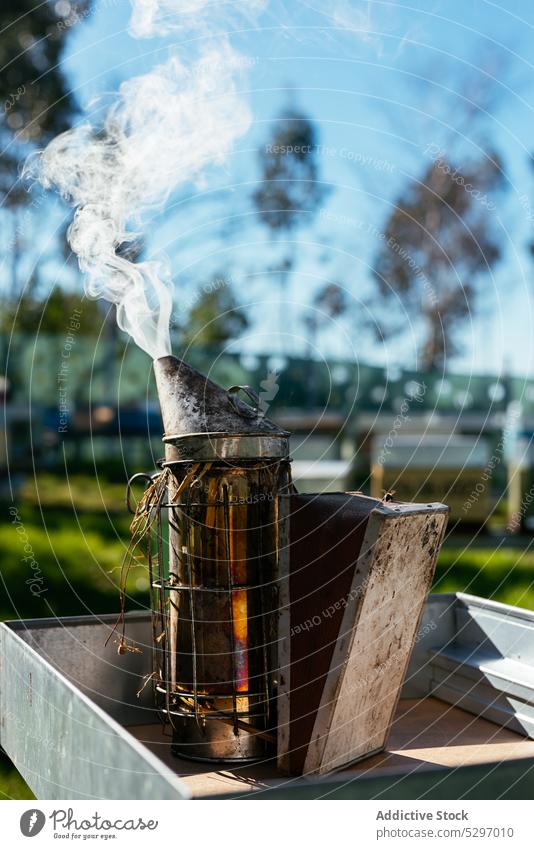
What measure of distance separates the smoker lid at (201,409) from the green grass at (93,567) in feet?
13.6

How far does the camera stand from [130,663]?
398 cm

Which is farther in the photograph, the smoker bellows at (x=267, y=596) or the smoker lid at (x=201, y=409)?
the smoker lid at (x=201, y=409)

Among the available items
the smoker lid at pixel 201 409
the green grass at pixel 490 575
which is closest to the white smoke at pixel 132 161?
the smoker lid at pixel 201 409

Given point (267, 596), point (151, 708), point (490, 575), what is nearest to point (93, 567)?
point (490, 575)

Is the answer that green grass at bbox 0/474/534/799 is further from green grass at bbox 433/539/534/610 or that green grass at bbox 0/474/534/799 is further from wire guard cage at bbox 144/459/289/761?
wire guard cage at bbox 144/459/289/761

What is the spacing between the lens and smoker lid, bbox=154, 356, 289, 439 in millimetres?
3186

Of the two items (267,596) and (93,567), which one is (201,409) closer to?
(267,596)

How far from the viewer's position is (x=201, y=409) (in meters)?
3.21

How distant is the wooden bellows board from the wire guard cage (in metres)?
0.14
